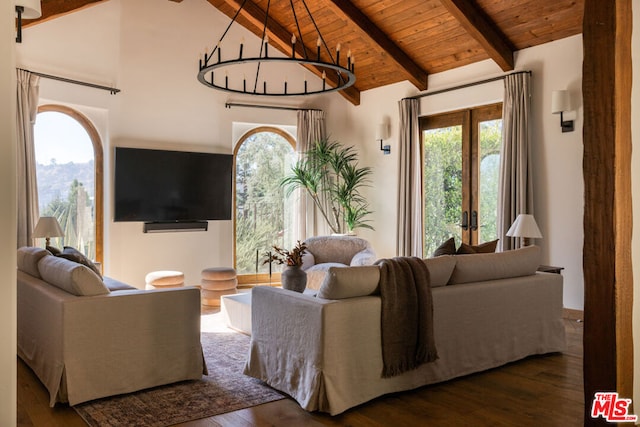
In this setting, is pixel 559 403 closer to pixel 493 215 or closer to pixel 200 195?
pixel 493 215

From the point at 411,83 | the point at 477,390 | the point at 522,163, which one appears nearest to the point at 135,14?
the point at 411,83

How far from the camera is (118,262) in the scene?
686 centimetres

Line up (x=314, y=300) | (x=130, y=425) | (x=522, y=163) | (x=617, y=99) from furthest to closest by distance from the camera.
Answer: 1. (x=522, y=163)
2. (x=314, y=300)
3. (x=130, y=425)
4. (x=617, y=99)

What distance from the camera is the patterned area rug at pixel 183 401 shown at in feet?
10.0

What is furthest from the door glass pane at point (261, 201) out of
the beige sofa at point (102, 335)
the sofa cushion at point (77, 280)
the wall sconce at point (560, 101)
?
the sofa cushion at point (77, 280)

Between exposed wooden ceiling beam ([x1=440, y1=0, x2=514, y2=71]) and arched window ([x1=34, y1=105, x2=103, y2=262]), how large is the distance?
4.64m

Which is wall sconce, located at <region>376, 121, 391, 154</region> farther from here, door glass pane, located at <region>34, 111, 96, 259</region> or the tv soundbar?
door glass pane, located at <region>34, 111, 96, 259</region>

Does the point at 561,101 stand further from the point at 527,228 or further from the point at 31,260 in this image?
the point at 31,260

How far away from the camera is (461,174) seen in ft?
23.0

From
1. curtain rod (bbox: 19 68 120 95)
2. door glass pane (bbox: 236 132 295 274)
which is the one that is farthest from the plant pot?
curtain rod (bbox: 19 68 120 95)

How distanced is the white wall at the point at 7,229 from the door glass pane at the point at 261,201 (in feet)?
21.1

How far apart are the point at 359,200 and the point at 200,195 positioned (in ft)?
7.96

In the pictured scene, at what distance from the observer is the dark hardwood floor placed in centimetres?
301

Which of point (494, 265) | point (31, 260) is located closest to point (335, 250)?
point (494, 265)
